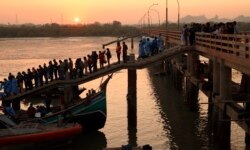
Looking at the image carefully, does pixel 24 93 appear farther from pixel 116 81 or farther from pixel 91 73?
pixel 116 81

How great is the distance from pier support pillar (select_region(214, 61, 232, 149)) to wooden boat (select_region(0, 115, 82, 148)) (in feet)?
20.6

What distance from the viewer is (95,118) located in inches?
962

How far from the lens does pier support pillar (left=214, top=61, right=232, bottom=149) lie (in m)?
19.6

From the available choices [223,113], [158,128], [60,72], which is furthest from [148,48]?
[223,113]

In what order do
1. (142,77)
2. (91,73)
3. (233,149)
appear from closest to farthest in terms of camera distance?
(233,149) < (91,73) < (142,77)

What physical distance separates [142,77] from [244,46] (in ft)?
117

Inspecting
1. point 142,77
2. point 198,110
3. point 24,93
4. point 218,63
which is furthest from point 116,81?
point 218,63

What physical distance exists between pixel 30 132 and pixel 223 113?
8233 millimetres

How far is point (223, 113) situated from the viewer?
1919 cm

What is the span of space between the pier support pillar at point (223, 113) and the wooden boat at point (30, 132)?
6.28m

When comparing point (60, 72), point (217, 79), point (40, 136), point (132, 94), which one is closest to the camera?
point (40, 136)

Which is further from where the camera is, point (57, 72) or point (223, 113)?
point (57, 72)

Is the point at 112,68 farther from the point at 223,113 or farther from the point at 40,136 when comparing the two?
the point at 223,113

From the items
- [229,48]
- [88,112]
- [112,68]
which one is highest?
[229,48]
